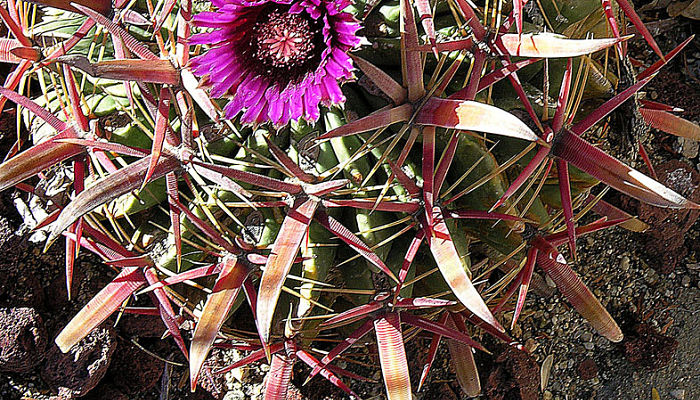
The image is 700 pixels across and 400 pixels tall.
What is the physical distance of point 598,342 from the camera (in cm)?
184

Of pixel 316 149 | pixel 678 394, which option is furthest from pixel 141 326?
pixel 678 394

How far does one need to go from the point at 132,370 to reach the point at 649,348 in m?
1.31

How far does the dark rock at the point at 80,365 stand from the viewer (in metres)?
1.58

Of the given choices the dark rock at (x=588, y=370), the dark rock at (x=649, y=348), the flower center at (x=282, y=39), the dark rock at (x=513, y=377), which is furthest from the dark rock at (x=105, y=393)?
the dark rock at (x=649, y=348)

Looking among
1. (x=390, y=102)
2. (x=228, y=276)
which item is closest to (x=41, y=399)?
(x=228, y=276)

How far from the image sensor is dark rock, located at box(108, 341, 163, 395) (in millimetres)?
1724

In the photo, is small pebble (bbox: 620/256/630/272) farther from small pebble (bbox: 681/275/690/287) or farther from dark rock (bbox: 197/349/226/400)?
dark rock (bbox: 197/349/226/400)

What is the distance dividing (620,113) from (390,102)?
520mm

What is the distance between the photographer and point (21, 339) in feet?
5.15

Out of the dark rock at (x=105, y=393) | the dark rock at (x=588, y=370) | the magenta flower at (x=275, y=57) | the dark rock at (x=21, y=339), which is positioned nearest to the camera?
the magenta flower at (x=275, y=57)

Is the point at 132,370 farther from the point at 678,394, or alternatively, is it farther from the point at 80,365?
the point at 678,394

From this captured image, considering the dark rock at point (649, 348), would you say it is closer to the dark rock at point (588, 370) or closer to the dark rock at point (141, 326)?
the dark rock at point (588, 370)

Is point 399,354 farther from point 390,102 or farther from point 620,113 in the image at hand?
point 620,113

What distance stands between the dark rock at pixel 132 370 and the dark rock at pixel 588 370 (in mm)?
1084
